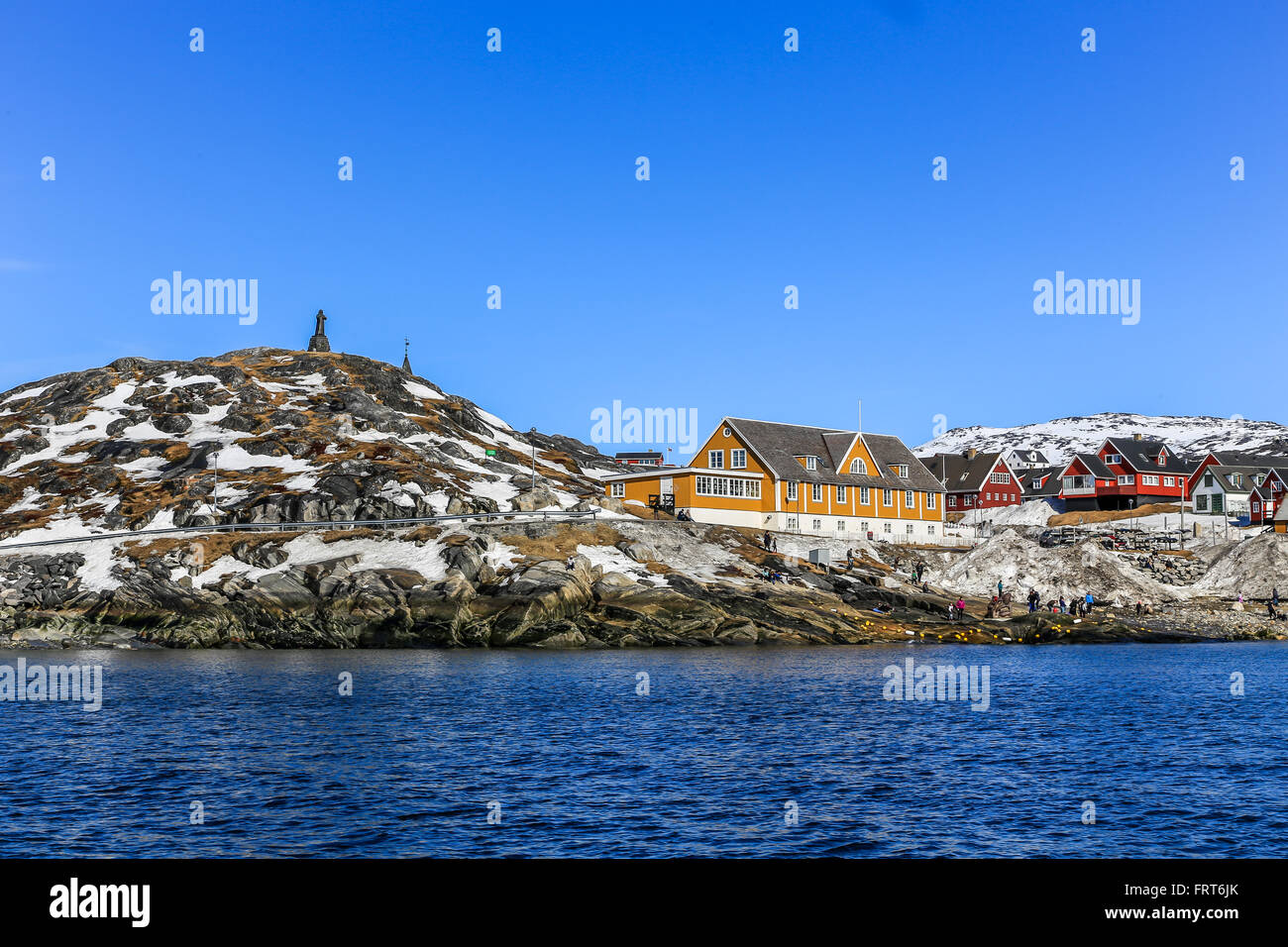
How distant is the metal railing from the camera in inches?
3627

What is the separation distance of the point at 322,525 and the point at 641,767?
6588 centimetres

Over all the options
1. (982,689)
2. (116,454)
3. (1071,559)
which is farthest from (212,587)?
(1071,559)

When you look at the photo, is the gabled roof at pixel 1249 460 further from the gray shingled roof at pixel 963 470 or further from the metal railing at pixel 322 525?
the metal railing at pixel 322 525

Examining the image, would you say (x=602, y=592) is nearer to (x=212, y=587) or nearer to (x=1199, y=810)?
(x=212, y=587)

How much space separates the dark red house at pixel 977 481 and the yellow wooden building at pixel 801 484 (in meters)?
35.6

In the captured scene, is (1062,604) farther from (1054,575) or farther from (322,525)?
(322,525)

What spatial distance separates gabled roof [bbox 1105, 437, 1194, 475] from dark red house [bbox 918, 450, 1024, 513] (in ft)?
47.0

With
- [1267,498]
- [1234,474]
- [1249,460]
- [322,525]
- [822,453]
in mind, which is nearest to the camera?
[322,525]

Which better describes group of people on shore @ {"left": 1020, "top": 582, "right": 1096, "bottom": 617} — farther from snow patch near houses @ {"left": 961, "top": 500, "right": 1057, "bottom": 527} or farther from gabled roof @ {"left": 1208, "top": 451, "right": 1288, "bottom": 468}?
gabled roof @ {"left": 1208, "top": 451, "right": 1288, "bottom": 468}

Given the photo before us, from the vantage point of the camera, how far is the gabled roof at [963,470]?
155000 mm

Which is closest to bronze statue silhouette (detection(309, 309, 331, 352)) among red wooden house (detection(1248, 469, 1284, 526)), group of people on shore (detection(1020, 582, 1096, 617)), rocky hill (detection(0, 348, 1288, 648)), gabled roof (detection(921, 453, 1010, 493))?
rocky hill (detection(0, 348, 1288, 648))

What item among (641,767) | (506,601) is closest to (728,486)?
(506,601)

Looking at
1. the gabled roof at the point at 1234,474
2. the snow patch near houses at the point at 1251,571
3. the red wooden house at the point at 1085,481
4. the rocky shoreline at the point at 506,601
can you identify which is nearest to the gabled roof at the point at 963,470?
the red wooden house at the point at 1085,481

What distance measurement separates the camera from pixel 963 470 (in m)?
159
